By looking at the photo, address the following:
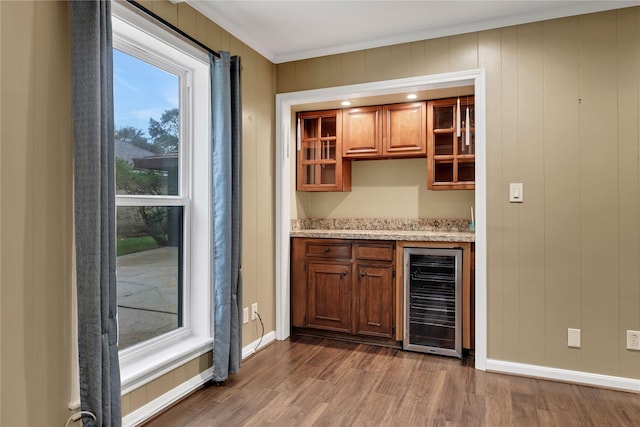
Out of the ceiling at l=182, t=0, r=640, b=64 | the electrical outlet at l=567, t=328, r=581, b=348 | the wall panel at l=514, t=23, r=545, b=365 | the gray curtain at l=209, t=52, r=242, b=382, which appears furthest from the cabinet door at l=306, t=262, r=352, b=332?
the ceiling at l=182, t=0, r=640, b=64

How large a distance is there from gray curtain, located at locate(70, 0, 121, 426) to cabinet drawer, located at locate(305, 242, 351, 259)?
2037 millimetres

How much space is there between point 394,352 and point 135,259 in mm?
2125

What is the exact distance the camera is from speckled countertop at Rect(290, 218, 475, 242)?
3299 mm

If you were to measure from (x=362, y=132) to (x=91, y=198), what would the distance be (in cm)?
265

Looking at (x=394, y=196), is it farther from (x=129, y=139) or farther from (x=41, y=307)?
(x=41, y=307)

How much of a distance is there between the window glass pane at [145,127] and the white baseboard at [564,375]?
2.60 metres

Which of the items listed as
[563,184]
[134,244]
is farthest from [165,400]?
[563,184]

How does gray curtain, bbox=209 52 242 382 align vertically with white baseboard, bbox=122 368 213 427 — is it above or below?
above

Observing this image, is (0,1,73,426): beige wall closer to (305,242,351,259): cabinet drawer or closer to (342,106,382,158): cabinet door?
(305,242,351,259): cabinet drawer

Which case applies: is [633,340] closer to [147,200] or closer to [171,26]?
[147,200]

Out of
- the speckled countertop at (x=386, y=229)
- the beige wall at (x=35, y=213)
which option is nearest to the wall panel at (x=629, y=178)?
the speckled countertop at (x=386, y=229)

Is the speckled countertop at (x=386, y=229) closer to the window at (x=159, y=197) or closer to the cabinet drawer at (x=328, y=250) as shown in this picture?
the cabinet drawer at (x=328, y=250)

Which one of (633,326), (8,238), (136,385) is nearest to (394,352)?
(633,326)

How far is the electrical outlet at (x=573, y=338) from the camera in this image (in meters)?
2.74
